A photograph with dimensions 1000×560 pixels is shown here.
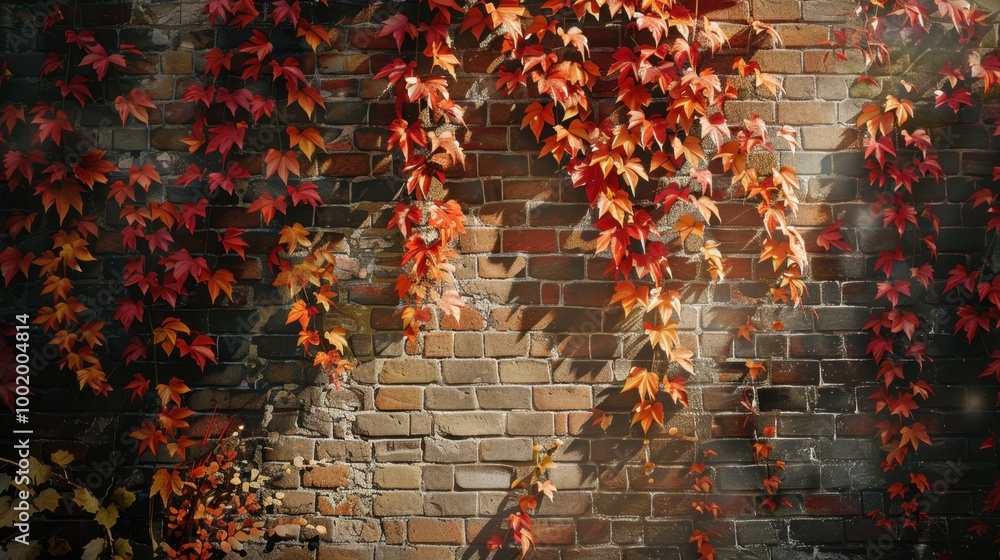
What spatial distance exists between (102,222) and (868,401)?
3103 millimetres

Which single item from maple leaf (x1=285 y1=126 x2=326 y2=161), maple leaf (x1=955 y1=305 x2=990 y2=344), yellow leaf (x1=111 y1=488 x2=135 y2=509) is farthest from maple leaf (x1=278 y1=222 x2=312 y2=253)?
maple leaf (x1=955 y1=305 x2=990 y2=344)

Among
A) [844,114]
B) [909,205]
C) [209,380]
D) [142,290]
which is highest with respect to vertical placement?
[844,114]

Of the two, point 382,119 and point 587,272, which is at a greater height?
point 382,119

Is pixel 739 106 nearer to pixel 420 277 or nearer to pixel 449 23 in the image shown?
pixel 449 23

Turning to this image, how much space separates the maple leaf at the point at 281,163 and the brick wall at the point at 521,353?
0.10 meters

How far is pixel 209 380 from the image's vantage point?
2.26m

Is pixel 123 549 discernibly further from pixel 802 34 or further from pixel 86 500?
pixel 802 34

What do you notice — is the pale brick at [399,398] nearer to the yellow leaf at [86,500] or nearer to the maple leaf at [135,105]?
the yellow leaf at [86,500]

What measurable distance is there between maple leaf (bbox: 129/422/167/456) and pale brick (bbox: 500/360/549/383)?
4.36 ft

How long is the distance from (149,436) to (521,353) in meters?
1.46

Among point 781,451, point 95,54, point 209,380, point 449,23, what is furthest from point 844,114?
point 95,54

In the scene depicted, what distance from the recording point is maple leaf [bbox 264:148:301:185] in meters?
2.18

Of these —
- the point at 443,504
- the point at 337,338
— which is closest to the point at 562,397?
the point at 443,504

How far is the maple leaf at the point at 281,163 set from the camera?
218 centimetres
